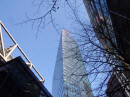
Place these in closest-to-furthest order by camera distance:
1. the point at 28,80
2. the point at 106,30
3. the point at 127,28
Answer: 1. the point at 106,30
2. the point at 127,28
3. the point at 28,80

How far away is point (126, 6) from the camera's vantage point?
19.2 ft

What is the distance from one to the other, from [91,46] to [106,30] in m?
0.87

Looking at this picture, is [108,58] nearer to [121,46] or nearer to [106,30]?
[121,46]

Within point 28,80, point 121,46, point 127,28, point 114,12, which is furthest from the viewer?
point 114,12

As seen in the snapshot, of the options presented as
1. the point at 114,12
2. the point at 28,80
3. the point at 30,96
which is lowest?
the point at 30,96

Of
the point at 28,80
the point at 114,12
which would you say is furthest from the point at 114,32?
the point at 28,80

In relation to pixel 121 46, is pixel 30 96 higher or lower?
lower

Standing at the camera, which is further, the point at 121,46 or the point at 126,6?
the point at 126,6

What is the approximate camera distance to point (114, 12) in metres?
6.99

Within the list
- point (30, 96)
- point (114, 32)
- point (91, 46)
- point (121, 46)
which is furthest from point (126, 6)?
point (30, 96)

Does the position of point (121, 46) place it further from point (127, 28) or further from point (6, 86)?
point (6, 86)

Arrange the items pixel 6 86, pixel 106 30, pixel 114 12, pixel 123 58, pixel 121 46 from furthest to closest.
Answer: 1. pixel 114 12
2. pixel 6 86
3. pixel 106 30
4. pixel 121 46
5. pixel 123 58

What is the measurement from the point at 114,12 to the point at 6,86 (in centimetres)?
647

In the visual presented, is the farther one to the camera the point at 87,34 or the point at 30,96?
the point at 30,96
